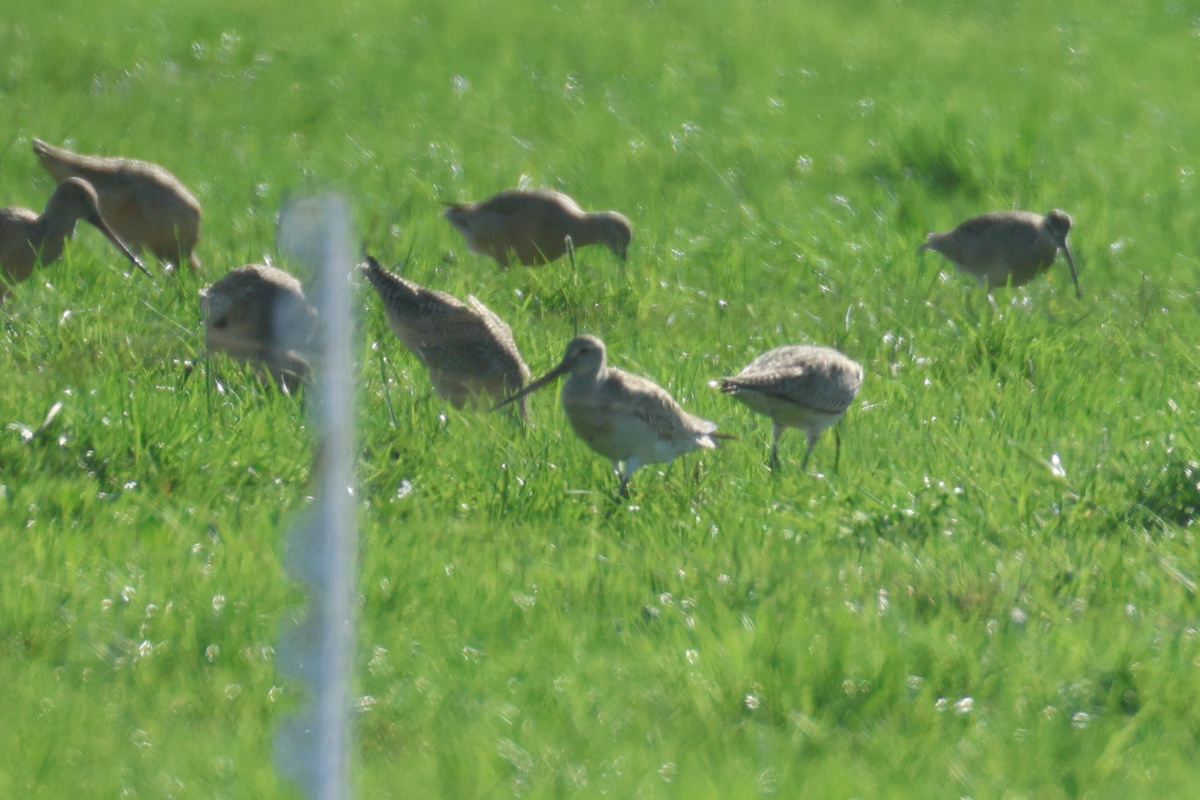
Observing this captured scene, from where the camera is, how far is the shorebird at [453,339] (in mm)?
6711

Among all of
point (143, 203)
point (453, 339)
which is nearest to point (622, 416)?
point (453, 339)

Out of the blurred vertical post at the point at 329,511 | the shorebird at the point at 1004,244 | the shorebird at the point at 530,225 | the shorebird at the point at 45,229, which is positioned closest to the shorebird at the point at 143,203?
the shorebird at the point at 45,229

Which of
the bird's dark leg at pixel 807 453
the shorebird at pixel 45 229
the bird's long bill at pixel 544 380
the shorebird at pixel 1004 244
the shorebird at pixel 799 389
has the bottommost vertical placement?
the shorebird at pixel 1004 244

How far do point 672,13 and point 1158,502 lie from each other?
11559mm

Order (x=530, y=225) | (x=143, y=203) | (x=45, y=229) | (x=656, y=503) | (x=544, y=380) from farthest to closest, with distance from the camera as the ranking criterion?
(x=530, y=225) < (x=143, y=203) < (x=45, y=229) < (x=544, y=380) < (x=656, y=503)

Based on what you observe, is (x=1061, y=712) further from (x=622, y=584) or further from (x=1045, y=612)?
(x=622, y=584)

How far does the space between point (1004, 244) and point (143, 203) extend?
192 inches

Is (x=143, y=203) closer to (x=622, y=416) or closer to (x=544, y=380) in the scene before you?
(x=544, y=380)

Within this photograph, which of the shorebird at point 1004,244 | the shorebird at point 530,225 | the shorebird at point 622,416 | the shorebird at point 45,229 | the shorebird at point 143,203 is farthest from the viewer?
the shorebird at point 530,225

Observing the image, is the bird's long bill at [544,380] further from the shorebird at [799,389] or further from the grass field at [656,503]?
the shorebird at [799,389]

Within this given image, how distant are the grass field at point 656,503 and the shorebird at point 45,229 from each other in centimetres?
16

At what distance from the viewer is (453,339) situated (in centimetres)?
676

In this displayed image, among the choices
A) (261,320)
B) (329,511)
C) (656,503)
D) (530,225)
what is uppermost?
(329,511)

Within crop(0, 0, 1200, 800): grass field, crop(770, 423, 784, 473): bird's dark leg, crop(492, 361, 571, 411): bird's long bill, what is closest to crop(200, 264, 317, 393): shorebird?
crop(0, 0, 1200, 800): grass field
